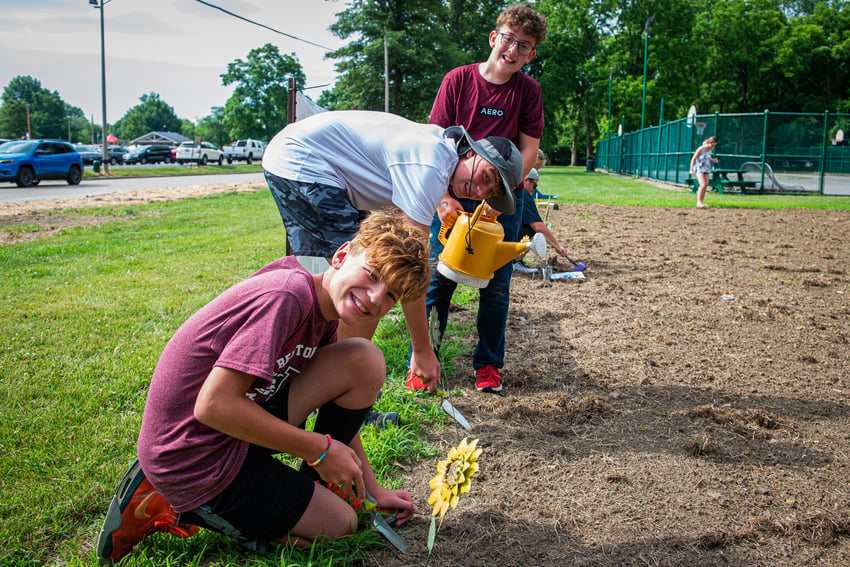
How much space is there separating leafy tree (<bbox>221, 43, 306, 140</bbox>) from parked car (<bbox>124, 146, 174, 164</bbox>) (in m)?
17.1

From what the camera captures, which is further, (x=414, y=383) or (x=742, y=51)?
(x=742, y=51)

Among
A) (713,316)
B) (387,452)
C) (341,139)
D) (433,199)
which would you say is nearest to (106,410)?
(387,452)

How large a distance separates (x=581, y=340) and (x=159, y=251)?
5.26 m

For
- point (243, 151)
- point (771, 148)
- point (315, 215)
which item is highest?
point (243, 151)

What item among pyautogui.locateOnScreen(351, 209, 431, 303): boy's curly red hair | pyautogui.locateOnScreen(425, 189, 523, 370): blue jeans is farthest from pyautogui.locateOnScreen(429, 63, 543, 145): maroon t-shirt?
pyautogui.locateOnScreen(351, 209, 431, 303): boy's curly red hair

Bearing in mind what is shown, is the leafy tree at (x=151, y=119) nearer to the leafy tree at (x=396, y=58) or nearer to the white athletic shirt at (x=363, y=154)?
the leafy tree at (x=396, y=58)

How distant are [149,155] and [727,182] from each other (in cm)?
3666

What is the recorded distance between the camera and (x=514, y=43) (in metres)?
3.13

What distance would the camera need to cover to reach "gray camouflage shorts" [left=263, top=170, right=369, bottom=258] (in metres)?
2.51

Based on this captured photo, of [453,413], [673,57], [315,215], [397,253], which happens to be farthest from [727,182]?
[673,57]

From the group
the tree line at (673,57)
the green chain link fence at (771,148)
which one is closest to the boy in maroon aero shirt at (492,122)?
the green chain link fence at (771,148)

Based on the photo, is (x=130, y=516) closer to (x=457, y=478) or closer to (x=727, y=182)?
(x=457, y=478)

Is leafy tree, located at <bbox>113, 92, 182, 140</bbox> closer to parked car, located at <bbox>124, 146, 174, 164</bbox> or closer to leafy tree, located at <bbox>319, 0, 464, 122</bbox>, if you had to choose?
parked car, located at <bbox>124, 146, 174, 164</bbox>

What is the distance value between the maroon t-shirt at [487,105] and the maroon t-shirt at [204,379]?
184 cm
